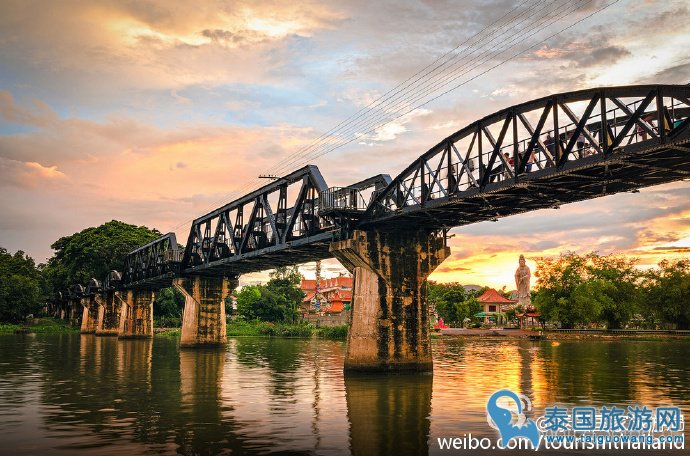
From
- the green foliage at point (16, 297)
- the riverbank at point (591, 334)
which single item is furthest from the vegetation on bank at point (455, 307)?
the green foliage at point (16, 297)

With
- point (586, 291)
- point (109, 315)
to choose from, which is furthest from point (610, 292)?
point (109, 315)

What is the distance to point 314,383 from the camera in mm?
37625

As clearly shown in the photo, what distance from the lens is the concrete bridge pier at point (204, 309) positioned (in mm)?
72125

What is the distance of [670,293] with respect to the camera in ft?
340

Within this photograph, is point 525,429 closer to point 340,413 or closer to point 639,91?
point 340,413

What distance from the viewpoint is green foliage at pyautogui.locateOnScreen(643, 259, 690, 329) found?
10256 cm

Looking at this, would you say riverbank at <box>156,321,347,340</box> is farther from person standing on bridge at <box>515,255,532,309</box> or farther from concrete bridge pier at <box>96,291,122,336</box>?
person standing on bridge at <box>515,255,532,309</box>

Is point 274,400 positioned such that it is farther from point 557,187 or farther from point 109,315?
point 109,315

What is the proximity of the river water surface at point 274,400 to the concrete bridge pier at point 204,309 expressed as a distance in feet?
57.0

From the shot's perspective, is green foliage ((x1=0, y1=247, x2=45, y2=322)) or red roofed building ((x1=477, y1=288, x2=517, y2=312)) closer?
green foliage ((x1=0, y1=247, x2=45, y2=322))

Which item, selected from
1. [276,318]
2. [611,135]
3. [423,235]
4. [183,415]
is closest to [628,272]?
[276,318]


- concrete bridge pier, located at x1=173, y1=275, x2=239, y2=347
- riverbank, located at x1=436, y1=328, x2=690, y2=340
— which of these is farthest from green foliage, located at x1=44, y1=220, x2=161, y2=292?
riverbank, located at x1=436, y1=328, x2=690, y2=340

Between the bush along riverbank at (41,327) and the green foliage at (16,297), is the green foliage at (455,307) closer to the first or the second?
the bush along riverbank at (41,327)

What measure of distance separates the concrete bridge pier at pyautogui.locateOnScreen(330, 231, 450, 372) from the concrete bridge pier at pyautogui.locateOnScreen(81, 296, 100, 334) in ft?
330
